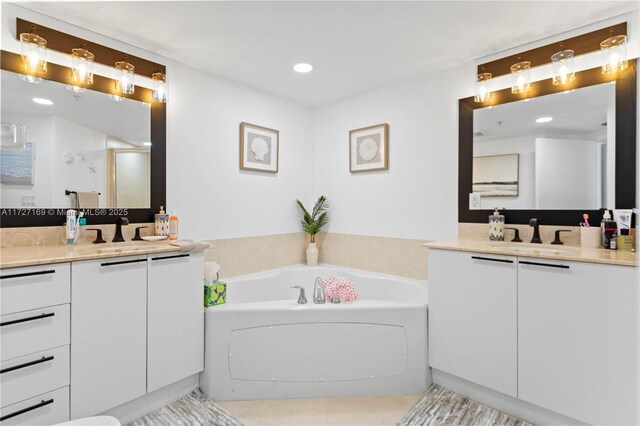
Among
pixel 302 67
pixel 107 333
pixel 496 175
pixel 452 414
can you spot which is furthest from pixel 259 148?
pixel 452 414

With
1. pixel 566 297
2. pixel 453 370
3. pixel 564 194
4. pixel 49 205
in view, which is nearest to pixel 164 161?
pixel 49 205

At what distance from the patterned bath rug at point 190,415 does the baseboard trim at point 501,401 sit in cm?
139

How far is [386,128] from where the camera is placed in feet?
10.2

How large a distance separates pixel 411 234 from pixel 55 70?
2.92 metres

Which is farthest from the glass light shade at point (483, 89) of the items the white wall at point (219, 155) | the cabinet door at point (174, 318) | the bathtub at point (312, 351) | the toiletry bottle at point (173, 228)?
the toiletry bottle at point (173, 228)

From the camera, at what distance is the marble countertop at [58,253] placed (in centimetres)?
150

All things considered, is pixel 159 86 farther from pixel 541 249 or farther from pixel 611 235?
pixel 611 235

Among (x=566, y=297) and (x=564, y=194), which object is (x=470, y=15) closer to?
(x=564, y=194)

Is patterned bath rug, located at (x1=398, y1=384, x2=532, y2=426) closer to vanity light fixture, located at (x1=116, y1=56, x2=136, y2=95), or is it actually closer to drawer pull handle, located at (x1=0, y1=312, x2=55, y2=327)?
drawer pull handle, located at (x1=0, y1=312, x2=55, y2=327)

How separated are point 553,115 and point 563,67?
31cm

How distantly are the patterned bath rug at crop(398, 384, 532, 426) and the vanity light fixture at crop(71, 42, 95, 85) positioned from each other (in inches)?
117

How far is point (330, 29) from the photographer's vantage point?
2131 millimetres

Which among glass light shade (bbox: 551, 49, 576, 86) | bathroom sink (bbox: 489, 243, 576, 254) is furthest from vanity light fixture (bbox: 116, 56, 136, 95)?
glass light shade (bbox: 551, 49, 576, 86)

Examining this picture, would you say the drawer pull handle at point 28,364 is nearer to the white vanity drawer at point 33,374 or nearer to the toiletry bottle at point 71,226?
the white vanity drawer at point 33,374
